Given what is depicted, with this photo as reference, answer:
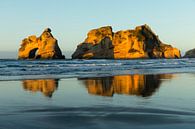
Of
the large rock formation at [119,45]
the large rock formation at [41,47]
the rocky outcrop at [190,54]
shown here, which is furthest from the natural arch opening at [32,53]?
the rocky outcrop at [190,54]

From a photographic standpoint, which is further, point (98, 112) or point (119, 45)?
point (119, 45)

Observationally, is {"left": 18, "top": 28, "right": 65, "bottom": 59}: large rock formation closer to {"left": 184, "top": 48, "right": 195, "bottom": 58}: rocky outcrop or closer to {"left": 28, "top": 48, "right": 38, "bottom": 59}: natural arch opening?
{"left": 28, "top": 48, "right": 38, "bottom": 59}: natural arch opening

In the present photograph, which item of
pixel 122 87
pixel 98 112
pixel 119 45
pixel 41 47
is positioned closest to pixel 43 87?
pixel 122 87

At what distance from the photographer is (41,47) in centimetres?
10556

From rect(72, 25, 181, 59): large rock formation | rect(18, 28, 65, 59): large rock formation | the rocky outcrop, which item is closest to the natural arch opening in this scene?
rect(18, 28, 65, 59): large rock formation

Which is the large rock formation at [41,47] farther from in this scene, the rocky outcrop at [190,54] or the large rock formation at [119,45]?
the rocky outcrop at [190,54]

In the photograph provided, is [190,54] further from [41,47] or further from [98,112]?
[98,112]

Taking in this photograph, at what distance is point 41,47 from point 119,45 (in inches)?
1259

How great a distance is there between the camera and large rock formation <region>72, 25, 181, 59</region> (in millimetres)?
120812

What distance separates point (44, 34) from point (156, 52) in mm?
47017

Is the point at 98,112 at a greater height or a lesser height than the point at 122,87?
lesser

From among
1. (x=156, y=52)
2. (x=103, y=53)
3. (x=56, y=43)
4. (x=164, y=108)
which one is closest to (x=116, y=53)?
(x=103, y=53)

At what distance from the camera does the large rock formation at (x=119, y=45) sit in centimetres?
12081

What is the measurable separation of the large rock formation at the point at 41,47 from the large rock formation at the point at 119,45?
1576cm
